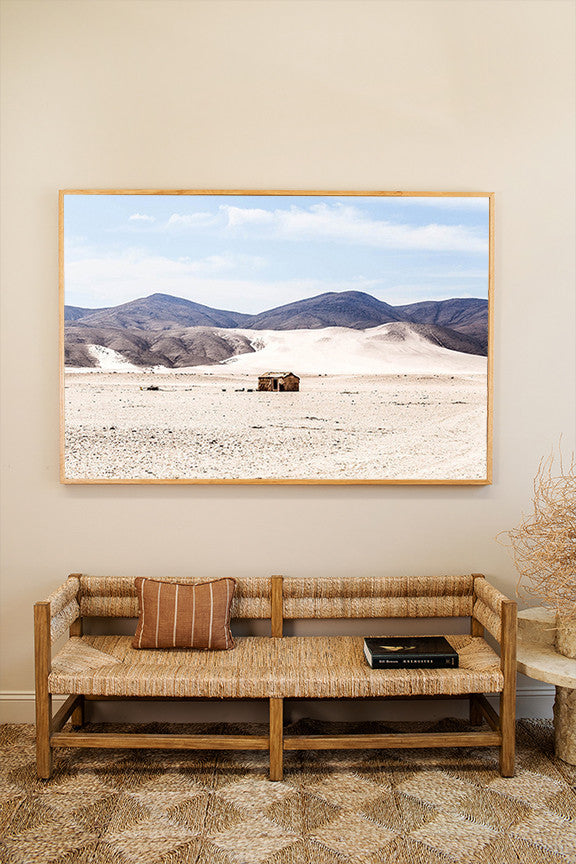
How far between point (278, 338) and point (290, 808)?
1.72 meters

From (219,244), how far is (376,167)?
2.34 ft

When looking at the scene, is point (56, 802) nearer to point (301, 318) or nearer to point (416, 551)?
point (416, 551)

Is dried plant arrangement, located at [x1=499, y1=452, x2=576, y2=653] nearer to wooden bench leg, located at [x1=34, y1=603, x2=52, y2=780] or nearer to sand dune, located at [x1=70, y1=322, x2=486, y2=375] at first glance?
sand dune, located at [x1=70, y1=322, x2=486, y2=375]

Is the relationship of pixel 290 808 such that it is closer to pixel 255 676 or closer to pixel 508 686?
pixel 255 676

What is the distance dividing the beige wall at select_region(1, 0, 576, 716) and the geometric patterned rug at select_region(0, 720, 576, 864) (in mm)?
686

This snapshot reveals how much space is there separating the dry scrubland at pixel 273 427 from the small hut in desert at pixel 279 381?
0.03 meters

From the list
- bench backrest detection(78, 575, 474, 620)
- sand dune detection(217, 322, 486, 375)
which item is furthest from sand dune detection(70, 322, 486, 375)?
bench backrest detection(78, 575, 474, 620)

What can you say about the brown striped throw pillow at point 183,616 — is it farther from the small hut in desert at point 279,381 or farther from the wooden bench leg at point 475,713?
the wooden bench leg at point 475,713

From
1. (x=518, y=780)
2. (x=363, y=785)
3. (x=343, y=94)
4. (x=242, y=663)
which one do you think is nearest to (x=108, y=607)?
(x=242, y=663)

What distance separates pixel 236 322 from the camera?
2.79 meters

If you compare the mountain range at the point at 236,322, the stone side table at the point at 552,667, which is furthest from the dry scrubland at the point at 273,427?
the stone side table at the point at 552,667

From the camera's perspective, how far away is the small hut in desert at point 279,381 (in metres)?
2.76

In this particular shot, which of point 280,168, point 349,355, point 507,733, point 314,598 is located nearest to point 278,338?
point 349,355

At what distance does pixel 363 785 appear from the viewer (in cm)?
227
